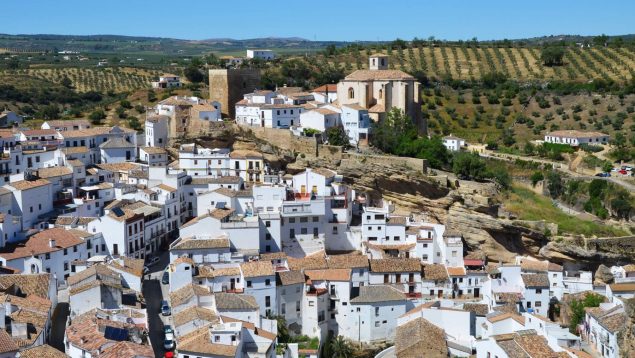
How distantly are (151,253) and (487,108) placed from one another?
38112mm

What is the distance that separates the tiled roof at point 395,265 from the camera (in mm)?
30781

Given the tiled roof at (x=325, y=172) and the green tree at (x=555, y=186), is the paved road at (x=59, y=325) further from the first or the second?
the green tree at (x=555, y=186)

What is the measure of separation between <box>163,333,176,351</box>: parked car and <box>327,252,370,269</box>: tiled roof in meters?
7.39

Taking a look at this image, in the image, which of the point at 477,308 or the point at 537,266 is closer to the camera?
the point at 477,308

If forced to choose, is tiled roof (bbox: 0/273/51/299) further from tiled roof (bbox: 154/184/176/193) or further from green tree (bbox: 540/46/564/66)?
green tree (bbox: 540/46/564/66)

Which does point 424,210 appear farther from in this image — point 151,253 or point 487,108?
point 487,108

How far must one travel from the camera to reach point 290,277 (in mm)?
29234

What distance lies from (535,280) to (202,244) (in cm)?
1291

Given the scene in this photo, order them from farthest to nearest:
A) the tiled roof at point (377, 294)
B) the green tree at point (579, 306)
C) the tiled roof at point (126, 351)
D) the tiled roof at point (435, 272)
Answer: the tiled roof at point (435, 272) → the green tree at point (579, 306) → the tiled roof at point (377, 294) → the tiled roof at point (126, 351)

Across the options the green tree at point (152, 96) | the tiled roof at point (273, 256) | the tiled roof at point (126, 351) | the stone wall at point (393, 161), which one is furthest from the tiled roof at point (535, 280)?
the green tree at point (152, 96)

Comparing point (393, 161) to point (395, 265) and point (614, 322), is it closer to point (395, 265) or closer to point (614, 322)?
point (395, 265)

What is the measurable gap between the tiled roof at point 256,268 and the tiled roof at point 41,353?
25.7 feet

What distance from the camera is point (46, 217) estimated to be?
32812 millimetres

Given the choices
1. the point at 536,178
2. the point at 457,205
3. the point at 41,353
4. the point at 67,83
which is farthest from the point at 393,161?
the point at 67,83
